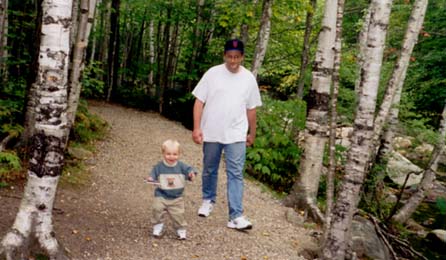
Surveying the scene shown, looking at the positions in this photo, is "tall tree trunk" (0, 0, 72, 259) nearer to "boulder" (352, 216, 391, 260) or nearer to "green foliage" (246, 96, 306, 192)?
"boulder" (352, 216, 391, 260)

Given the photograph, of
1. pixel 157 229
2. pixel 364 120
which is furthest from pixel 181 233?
pixel 364 120

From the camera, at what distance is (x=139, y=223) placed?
5359 mm

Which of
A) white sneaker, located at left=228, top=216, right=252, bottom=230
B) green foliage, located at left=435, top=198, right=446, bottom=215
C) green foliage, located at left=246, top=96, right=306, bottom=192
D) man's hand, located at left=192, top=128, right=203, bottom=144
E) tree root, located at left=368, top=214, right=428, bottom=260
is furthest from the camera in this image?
green foliage, located at left=435, top=198, right=446, bottom=215

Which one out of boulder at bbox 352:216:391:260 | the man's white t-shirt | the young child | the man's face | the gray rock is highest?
the man's face

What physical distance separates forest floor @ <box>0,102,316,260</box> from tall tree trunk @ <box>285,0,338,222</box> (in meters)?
0.48

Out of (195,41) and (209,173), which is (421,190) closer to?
(209,173)

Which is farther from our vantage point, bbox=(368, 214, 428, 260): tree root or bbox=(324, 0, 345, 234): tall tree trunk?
bbox=(368, 214, 428, 260): tree root

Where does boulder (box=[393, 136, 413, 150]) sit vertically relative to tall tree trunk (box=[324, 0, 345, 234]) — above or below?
below

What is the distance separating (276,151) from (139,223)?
4.41 metres

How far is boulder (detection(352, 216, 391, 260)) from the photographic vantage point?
21.8 ft

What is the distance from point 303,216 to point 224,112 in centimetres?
261

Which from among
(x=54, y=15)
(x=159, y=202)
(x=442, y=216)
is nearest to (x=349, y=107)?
(x=442, y=216)

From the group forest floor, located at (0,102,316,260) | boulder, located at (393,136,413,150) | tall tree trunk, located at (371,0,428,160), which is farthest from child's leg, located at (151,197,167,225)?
boulder, located at (393,136,413,150)

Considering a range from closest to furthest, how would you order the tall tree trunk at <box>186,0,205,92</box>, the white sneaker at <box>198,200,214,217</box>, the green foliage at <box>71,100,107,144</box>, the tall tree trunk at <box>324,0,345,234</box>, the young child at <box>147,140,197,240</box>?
the young child at <box>147,140,197,240</box> < the tall tree trunk at <box>324,0,345,234</box> < the white sneaker at <box>198,200,214,217</box> < the green foliage at <box>71,100,107,144</box> < the tall tree trunk at <box>186,0,205,92</box>
